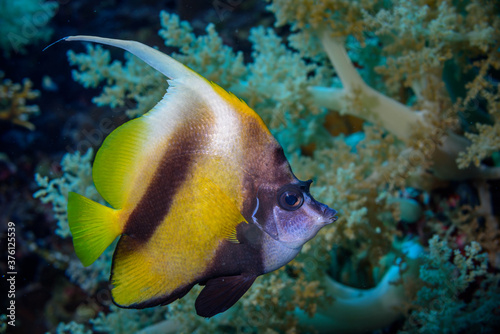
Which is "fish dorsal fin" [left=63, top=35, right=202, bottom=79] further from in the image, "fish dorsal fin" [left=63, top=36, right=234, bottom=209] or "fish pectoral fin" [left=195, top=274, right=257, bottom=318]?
"fish pectoral fin" [left=195, top=274, right=257, bottom=318]

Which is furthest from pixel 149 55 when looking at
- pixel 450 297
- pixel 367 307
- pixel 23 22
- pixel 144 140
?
pixel 23 22

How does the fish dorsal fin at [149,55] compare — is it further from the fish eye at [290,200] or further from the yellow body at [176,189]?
the fish eye at [290,200]

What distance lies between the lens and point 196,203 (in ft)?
3.34

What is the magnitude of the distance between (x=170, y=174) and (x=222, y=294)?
432 millimetres

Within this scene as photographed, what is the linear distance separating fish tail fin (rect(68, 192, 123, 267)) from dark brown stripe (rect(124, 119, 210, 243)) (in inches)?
3.3

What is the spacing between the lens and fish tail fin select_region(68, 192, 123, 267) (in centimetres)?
104

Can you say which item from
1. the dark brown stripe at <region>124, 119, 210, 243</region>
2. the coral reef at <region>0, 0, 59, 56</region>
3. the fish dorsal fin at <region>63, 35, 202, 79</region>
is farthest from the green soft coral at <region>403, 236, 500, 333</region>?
the coral reef at <region>0, 0, 59, 56</region>

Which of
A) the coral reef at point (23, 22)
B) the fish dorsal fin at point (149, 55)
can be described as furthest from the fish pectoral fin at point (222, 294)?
the coral reef at point (23, 22)

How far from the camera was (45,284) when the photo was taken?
12.5ft

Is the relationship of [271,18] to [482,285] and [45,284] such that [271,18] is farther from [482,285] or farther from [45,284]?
[45,284]

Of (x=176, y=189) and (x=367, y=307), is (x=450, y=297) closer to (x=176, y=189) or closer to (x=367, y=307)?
(x=367, y=307)

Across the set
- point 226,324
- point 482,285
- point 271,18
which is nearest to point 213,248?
point 226,324

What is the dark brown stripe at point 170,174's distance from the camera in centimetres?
103

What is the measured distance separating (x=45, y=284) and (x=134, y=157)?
12.3 ft
